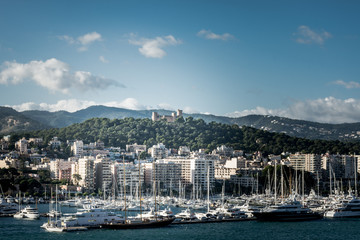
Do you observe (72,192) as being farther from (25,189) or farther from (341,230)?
(341,230)

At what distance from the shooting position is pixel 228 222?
51000mm

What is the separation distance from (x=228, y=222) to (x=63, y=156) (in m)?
75.4

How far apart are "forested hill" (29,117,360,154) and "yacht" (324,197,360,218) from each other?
69673 millimetres

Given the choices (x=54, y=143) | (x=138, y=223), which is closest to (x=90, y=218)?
(x=138, y=223)

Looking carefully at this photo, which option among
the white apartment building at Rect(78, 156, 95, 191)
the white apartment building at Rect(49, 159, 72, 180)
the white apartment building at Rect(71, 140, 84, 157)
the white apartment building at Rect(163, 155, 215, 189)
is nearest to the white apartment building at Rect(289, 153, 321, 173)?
the white apartment building at Rect(163, 155, 215, 189)

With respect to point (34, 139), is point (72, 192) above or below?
below

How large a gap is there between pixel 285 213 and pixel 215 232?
387 inches

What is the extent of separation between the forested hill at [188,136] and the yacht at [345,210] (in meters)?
69.7

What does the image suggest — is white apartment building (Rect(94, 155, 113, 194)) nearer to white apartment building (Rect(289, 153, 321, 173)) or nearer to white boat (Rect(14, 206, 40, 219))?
white apartment building (Rect(289, 153, 321, 173))

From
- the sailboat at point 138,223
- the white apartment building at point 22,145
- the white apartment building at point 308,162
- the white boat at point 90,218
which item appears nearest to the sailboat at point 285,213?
the sailboat at point 138,223

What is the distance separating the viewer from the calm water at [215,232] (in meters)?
41.3

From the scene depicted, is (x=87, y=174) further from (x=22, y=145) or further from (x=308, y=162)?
(x=308, y=162)

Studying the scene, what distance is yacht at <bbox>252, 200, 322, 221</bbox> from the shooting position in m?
51.1

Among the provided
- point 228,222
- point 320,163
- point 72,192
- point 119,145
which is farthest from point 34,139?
point 228,222
